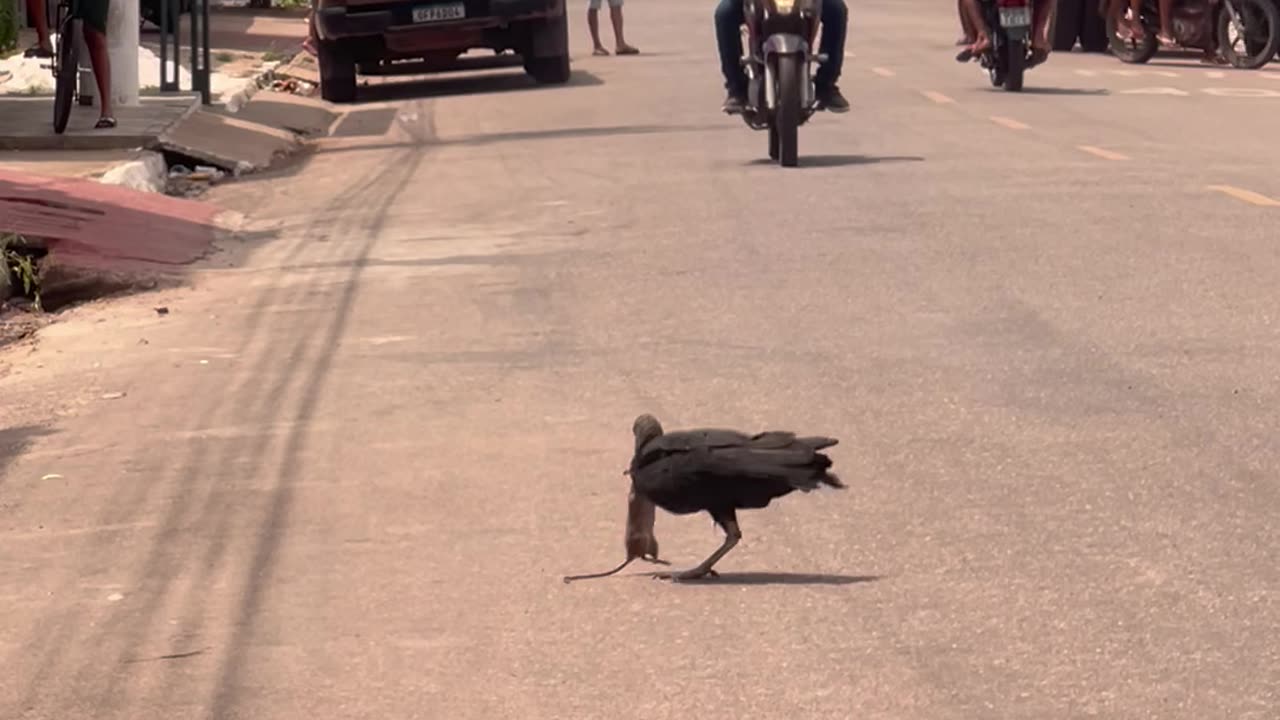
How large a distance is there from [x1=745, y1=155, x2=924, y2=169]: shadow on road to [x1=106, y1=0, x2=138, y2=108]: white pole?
5.51 metres

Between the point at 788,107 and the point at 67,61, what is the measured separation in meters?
4.93

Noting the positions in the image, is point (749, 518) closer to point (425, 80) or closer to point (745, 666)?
point (745, 666)

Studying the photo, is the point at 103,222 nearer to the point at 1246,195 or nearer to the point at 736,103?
the point at 736,103

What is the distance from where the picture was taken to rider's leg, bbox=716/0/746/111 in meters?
15.2

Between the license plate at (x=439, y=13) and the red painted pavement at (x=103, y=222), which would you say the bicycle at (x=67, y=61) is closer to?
the red painted pavement at (x=103, y=222)

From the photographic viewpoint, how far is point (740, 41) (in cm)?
1536

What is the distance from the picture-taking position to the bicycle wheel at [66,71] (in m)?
16.7


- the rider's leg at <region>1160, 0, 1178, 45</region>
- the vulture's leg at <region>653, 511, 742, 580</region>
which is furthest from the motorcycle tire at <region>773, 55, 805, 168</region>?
Answer: the rider's leg at <region>1160, 0, 1178, 45</region>

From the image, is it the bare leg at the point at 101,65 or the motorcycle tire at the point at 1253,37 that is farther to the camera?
the motorcycle tire at the point at 1253,37

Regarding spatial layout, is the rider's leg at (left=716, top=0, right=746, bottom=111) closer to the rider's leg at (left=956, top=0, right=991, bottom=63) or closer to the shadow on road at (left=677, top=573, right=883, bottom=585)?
the rider's leg at (left=956, top=0, right=991, bottom=63)

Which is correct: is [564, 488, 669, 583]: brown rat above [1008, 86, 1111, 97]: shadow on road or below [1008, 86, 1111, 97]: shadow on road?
above

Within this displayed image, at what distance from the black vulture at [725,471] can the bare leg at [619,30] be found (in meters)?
22.5

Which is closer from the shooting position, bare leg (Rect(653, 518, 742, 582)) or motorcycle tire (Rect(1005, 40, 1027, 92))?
bare leg (Rect(653, 518, 742, 582))

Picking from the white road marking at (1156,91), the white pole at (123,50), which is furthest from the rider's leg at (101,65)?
the white road marking at (1156,91)
